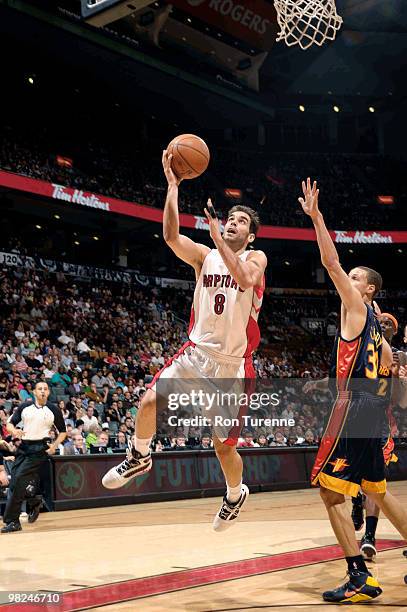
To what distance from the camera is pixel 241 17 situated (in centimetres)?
2584

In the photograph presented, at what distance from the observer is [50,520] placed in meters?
10.4

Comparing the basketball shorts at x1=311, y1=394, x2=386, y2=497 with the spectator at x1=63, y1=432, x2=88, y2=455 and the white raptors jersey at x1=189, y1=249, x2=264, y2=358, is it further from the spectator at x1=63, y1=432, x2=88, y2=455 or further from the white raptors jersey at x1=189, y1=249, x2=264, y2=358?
the spectator at x1=63, y1=432, x2=88, y2=455

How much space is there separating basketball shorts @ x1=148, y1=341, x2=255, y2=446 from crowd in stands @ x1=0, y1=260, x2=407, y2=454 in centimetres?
758

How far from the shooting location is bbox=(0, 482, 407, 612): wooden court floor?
4969 millimetres

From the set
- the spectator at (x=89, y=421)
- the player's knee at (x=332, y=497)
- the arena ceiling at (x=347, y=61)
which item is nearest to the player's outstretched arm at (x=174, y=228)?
the player's knee at (x=332, y=497)

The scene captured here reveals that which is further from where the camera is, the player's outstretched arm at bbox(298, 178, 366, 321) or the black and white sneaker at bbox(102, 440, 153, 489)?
the black and white sneaker at bbox(102, 440, 153, 489)

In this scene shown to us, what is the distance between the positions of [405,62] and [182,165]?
28999 millimetres

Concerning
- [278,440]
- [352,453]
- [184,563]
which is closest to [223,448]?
[352,453]

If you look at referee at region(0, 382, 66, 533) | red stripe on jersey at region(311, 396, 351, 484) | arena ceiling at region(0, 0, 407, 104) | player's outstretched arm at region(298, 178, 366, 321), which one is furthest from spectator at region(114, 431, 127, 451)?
arena ceiling at region(0, 0, 407, 104)

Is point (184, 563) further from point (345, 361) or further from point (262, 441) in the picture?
point (262, 441)

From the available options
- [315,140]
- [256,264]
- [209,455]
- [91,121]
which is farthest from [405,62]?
[256,264]

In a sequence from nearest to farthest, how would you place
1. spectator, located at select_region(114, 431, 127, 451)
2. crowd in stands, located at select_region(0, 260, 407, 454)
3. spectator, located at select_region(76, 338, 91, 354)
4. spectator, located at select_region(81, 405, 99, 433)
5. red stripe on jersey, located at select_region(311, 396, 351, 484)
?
1. red stripe on jersey, located at select_region(311, 396, 351, 484)
2. spectator, located at select_region(114, 431, 127, 451)
3. spectator, located at select_region(81, 405, 99, 433)
4. crowd in stands, located at select_region(0, 260, 407, 454)
5. spectator, located at select_region(76, 338, 91, 354)

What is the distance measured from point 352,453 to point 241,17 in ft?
76.9

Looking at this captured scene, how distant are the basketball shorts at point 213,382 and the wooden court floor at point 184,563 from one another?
114cm
